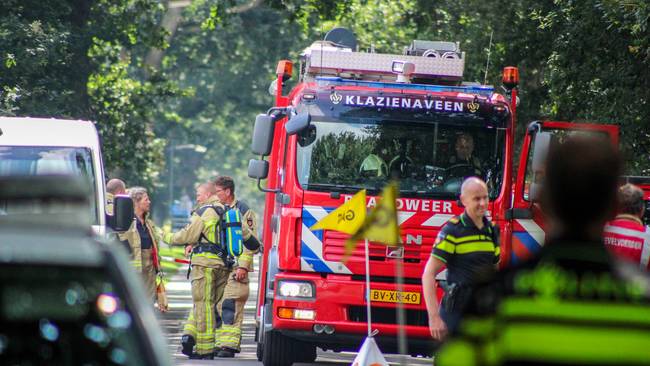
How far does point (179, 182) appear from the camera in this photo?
90812 millimetres

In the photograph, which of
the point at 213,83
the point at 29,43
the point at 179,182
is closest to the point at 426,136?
the point at 29,43

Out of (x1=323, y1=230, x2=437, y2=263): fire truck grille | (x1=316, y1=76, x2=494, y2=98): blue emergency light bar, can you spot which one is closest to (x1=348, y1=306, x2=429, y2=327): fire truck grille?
(x1=323, y1=230, x2=437, y2=263): fire truck grille

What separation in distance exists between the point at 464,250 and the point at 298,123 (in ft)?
12.5

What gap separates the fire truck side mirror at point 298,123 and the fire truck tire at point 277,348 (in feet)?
6.09

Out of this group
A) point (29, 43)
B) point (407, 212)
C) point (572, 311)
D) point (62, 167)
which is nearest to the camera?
point (572, 311)

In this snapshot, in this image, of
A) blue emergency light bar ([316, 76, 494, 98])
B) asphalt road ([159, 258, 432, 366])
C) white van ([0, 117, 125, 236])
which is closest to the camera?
blue emergency light bar ([316, 76, 494, 98])

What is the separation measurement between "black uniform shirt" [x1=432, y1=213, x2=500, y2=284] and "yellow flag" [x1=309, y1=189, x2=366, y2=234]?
103 inches

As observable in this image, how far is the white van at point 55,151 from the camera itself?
1348 centimetres

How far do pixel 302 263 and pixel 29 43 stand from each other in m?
13.9

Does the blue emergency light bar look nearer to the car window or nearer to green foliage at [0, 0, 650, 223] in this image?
green foliage at [0, 0, 650, 223]

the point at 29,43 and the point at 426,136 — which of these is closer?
the point at 426,136

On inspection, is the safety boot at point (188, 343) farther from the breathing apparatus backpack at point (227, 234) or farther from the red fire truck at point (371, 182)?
the red fire truck at point (371, 182)

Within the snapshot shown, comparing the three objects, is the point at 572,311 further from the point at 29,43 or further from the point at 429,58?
the point at 29,43

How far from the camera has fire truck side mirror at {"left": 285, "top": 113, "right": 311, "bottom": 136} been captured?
40.9ft
